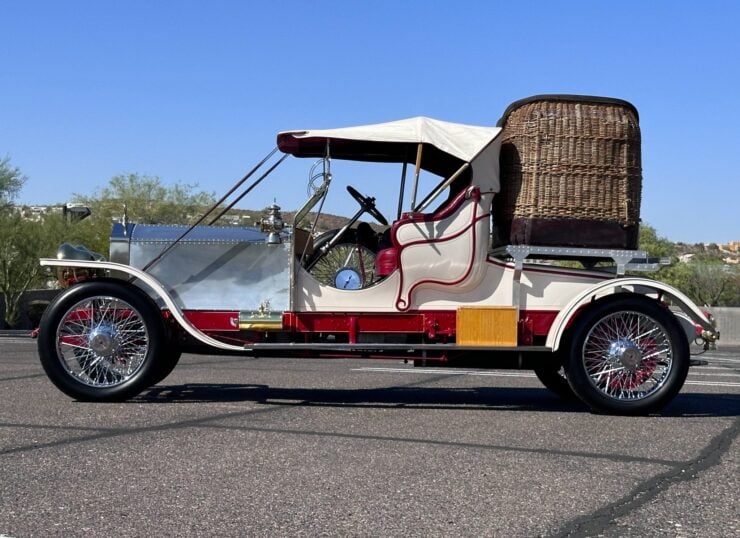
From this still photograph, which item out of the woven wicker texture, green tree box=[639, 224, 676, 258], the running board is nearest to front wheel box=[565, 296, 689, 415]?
the running board

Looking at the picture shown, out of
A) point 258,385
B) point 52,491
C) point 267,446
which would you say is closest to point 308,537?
point 52,491

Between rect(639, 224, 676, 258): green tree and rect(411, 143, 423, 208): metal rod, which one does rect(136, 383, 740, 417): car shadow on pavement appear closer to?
rect(411, 143, 423, 208): metal rod

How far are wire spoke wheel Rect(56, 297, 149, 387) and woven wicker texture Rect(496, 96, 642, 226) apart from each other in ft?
11.0

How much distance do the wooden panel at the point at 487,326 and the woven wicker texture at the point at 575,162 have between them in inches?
33.3

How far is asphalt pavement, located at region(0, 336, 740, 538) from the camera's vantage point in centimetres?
423

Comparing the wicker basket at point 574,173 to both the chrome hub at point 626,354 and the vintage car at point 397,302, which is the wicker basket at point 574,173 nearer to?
the vintage car at point 397,302

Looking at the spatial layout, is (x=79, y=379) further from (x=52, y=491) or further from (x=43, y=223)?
(x=43, y=223)

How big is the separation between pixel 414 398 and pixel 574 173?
2.58 meters

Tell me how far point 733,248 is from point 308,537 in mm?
137630

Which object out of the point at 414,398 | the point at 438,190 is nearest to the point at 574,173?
the point at 438,190

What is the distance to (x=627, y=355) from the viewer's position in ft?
25.5

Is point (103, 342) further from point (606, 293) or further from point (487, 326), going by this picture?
point (606, 293)

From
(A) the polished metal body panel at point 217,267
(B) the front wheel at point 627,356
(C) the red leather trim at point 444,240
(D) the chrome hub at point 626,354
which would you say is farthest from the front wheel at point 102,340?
(D) the chrome hub at point 626,354

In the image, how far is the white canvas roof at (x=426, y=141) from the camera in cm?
809
